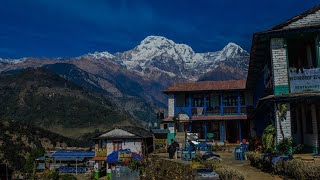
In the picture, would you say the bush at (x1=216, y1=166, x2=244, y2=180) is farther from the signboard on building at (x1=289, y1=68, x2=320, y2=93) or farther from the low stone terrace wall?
the signboard on building at (x1=289, y1=68, x2=320, y2=93)

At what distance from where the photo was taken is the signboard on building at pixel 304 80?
17453 mm

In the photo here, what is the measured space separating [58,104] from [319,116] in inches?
3810

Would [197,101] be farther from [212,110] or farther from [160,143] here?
[160,143]

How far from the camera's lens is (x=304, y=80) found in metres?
17.6

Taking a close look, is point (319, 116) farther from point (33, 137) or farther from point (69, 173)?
point (33, 137)

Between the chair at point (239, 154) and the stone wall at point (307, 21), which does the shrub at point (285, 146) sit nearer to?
the chair at point (239, 154)

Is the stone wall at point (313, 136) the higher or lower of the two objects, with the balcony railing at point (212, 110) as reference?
lower

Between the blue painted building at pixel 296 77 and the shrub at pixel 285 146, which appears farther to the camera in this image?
the blue painted building at pixel 296 77

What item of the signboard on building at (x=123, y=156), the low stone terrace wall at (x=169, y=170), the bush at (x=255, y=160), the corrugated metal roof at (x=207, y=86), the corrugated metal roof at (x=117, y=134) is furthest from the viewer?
the corrugated metal roof at (x=117, y=134)

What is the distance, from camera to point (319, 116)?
18.4 m

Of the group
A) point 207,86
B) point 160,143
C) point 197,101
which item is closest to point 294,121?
point 160,143

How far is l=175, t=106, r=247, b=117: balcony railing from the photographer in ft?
131

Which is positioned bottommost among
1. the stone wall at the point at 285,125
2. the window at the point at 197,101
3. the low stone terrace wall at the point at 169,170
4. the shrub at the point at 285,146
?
the low stone terrace wall at the point at 169,170

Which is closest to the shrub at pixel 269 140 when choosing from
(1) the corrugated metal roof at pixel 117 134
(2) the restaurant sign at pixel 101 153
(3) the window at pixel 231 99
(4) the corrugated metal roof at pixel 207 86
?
(4) the corrugated metal roof at pixel 207 86
